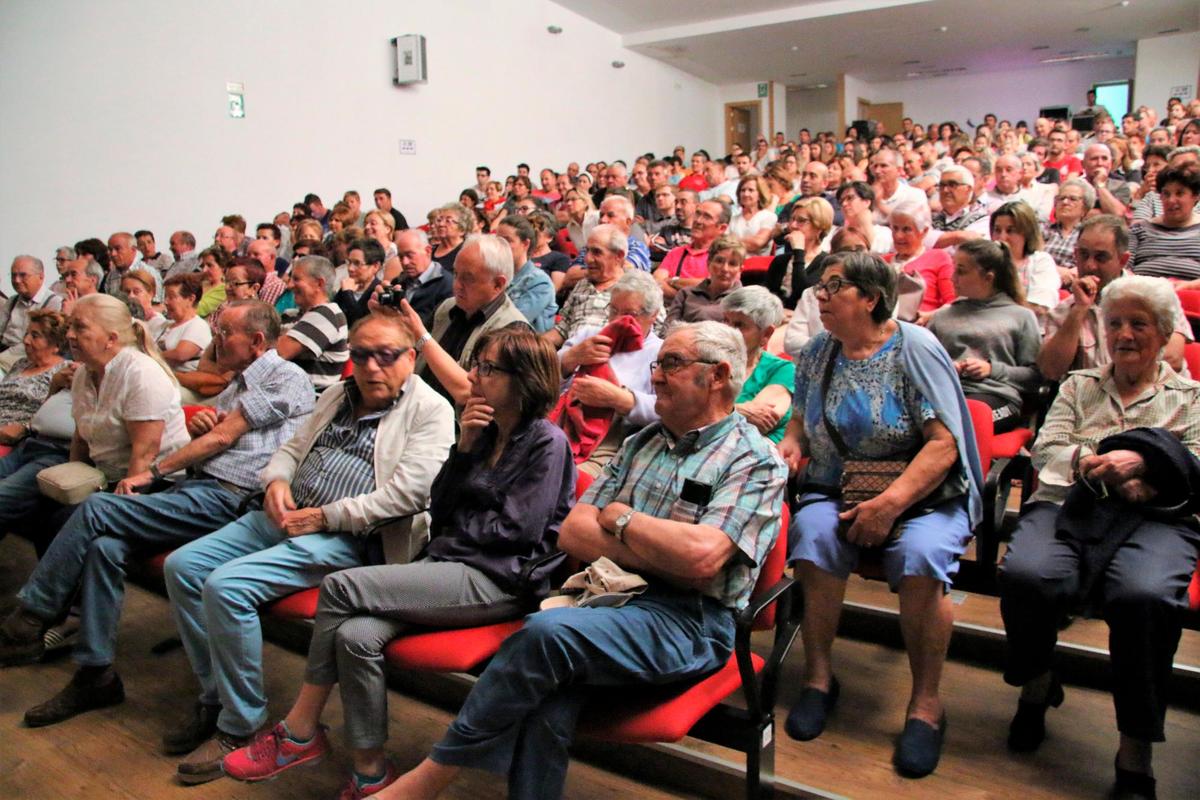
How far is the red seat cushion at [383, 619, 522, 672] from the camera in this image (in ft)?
6.04

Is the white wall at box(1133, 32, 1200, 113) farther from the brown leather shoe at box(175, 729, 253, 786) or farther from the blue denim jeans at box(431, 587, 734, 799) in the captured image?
the brown leather shoe at box(175, 729, 253, 786)

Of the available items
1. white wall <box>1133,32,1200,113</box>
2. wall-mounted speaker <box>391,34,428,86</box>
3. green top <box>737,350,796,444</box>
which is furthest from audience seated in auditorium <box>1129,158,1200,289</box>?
white wall <box>1133,32,1200,113</box>

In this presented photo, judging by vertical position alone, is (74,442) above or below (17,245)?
below

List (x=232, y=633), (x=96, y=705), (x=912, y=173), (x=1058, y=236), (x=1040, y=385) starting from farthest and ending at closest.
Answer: (x=912, y=173) → (x=1058, y=236) → (x=1040, y=385) → (x=96, y=705) → (x=232, y=633)

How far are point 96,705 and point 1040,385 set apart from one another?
286 centimetres

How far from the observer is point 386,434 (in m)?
2.30

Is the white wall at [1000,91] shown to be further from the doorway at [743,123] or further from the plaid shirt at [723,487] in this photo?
the plaid shirt at [723,487]

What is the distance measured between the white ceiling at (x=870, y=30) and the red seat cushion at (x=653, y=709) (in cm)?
1305

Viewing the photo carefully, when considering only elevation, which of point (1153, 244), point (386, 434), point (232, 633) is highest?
point (1153, 244)

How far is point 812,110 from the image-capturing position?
2030 centimetres

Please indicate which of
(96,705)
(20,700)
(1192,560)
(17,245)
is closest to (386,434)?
(96,705)

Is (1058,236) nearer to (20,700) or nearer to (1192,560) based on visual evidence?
(1192,560)

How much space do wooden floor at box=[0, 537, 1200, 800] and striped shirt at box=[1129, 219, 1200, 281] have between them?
1774 mm

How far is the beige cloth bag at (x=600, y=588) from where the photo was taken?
1701mm
